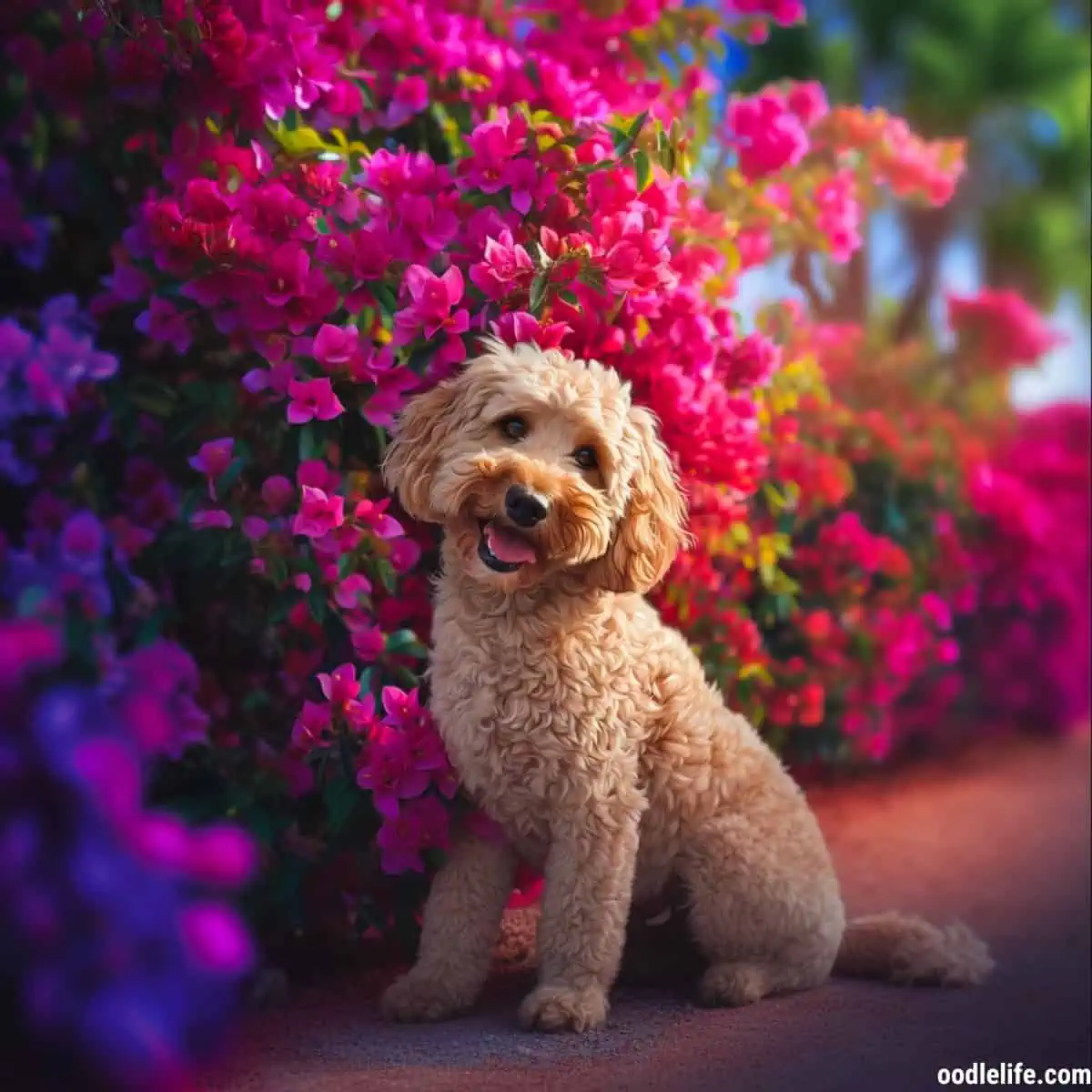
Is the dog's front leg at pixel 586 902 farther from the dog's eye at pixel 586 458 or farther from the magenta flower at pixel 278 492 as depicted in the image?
the magenta flower at pixel 278 492

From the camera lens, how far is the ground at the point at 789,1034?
240 cm

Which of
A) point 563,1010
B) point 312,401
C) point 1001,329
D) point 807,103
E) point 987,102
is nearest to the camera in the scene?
point 563,1010

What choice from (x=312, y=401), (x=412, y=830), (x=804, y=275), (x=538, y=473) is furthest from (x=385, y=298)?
(x=804, y=275)

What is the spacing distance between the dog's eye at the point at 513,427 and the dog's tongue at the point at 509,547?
242 mm

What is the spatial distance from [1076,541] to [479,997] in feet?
14.7

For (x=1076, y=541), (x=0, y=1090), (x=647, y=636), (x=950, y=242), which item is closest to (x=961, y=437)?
(x=1076, y=541)

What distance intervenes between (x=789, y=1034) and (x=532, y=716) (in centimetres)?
89

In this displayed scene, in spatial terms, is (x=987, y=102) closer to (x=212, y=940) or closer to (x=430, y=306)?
(x=430, y=306)

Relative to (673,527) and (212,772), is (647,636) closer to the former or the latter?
(673,527)

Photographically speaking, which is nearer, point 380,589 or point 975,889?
point 380,589

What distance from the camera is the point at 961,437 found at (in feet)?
20.1

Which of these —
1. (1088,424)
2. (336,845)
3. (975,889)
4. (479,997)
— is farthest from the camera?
(1088,424)

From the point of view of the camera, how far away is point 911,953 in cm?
309

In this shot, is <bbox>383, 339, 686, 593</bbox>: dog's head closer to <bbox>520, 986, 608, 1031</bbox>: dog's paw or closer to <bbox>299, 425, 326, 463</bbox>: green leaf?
<bbox>299, 425, 326, 463</bbox>: green leaf
